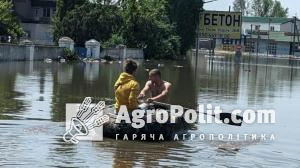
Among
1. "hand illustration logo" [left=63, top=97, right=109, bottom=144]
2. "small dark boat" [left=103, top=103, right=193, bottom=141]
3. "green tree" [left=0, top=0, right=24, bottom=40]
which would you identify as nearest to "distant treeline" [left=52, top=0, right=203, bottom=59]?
"green tree" [left=0, top=0, right=24, bottom=40]

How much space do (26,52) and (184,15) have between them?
36891 mm

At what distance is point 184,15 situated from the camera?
3233 inches

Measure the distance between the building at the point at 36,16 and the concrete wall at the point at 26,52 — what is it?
24.6 metres

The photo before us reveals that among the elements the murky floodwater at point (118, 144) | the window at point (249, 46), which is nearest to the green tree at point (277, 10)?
the window at point (249, 46)

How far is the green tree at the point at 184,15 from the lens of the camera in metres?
82.1

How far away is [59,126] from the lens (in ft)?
49.8

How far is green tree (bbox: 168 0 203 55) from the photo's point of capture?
82.1 meters

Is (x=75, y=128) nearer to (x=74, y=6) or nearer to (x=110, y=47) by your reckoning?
(x=110, y=47)

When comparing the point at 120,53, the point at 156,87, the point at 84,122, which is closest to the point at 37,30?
the point at 120,53

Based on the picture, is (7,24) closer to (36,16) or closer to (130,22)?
(130,22)

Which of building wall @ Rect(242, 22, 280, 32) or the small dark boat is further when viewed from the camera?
building wall @ Rect(242, 22, 280, 32)

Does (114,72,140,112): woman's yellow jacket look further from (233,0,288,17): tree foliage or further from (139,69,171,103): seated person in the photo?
(233,0,288,17): tree foliage

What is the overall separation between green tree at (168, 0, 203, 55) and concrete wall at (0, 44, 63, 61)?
30.6m

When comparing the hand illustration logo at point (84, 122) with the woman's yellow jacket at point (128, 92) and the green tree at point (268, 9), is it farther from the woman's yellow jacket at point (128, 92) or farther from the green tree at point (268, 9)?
the green tree at point (268, 9)
